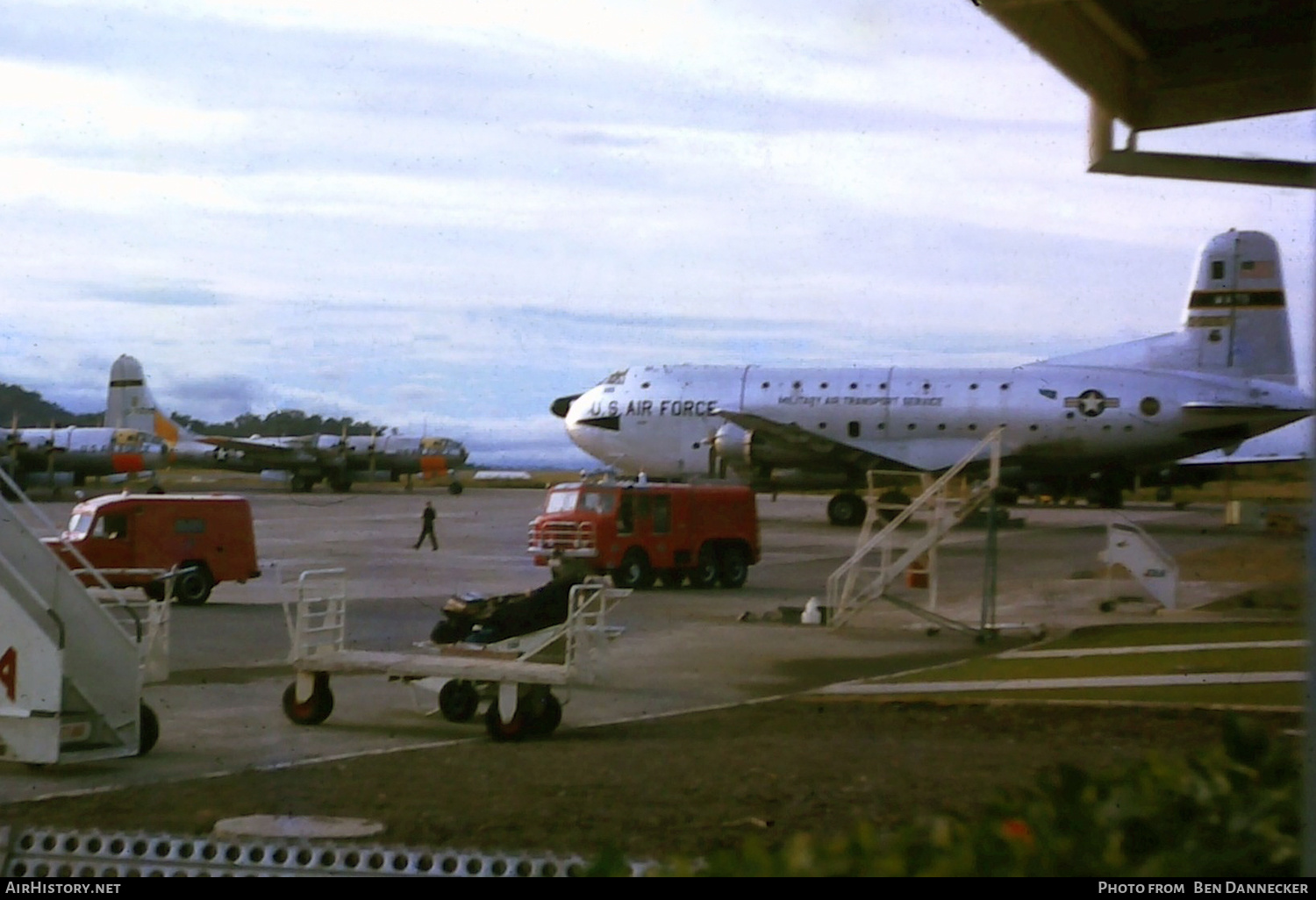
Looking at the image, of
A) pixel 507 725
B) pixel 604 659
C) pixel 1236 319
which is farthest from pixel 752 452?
pixel 507 725

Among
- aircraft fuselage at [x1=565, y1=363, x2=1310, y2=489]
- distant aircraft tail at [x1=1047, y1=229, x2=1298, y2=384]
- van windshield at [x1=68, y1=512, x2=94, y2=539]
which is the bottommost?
van windshield at [x1=68, y1=512, x2=94, y2=539]

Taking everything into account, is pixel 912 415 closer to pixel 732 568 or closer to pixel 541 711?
pixel 732 568

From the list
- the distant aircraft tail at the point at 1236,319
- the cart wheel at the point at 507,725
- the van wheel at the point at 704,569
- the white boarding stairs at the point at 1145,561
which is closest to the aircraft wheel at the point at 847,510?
the distant aircraft tail at the point at 1236,319

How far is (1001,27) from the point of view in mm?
8172

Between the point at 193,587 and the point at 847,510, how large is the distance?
920 inches

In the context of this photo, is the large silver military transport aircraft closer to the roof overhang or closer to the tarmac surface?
the tarmac surface

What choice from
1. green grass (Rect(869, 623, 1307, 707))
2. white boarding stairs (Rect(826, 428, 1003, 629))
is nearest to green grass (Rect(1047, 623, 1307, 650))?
green grass (Rect(869, 623, 1307, 707))

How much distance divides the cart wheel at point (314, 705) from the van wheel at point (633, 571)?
13097 mm

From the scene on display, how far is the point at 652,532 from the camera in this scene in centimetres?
2544

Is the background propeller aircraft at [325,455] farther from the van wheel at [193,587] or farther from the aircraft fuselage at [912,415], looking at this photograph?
the van wheel at [193,587]

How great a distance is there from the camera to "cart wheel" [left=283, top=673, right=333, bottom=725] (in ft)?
39.2

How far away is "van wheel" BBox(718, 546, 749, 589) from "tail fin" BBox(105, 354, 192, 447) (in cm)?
3549

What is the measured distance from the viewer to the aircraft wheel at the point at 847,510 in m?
41.8
